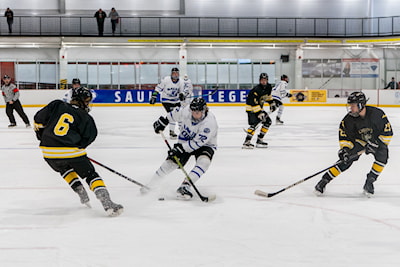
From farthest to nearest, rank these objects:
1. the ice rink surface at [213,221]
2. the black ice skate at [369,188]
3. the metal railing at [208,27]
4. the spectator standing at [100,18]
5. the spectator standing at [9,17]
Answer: the metal railing at [208,27]
the spectator standing at [100,18]
the spectator standing at [9,17]
the black ice skate at [369,188]
the ice rink surface at [213,221]

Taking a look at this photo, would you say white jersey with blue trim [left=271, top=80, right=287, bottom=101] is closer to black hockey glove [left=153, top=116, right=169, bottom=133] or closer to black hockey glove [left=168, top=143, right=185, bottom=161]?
black hockey glove [left=153, top=116, right=169, bottom=133]

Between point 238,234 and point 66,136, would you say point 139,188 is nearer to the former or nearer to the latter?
point 66,136

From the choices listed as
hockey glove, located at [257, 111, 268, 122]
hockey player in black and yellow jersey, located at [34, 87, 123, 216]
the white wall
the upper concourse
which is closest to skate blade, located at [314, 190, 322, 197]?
hockey player in black and yellow jersey, located at [34, 87, 123, 216]

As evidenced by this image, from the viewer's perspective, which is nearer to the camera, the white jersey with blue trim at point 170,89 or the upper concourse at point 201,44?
the white jersey with blue trim at point 170,89

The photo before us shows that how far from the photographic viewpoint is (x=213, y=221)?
4129mm

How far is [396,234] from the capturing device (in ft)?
A: 12.3

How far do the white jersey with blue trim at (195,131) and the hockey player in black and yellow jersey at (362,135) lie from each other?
109cm

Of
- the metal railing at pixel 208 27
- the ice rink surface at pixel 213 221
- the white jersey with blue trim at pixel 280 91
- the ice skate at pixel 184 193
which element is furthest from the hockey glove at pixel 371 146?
the metal railing at pixel 208 27

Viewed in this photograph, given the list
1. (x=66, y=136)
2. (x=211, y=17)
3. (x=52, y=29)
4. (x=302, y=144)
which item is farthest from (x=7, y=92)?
(x=211, y=17)

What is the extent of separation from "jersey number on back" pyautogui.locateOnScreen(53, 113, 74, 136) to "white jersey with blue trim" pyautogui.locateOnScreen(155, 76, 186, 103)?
7.12 metres

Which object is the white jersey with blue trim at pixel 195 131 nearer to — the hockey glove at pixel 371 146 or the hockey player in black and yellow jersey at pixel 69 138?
the hockey player in black and yellow jersey at pixel 69 138

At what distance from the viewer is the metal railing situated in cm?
2644

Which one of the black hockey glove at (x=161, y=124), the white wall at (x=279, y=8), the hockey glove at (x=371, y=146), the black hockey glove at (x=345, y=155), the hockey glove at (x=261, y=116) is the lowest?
the black hockey glove at (x=345, y=155)

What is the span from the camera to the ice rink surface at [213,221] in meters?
3.25
